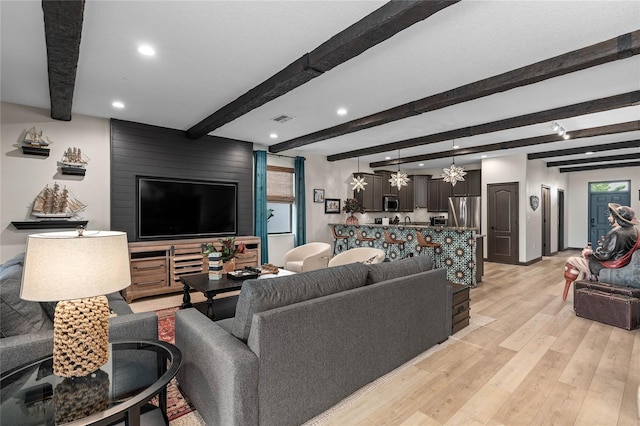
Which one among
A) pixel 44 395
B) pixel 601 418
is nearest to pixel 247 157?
pixel 44 395

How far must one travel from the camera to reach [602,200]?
984 cm

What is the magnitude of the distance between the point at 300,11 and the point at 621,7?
2.30 meters

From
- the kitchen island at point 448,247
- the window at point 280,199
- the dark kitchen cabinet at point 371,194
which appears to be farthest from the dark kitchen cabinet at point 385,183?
the window at point 280,199

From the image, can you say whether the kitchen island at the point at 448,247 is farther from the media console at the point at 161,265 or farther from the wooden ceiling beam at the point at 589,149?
the media console at the point at 161,265

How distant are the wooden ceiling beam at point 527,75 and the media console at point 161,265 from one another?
3602 millimetres

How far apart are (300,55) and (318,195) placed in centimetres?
524

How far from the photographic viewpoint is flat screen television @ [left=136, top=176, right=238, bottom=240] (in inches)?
212

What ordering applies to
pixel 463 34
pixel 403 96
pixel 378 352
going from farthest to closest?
1. pixel 403 96
2. pixel 463 34
3. pixel 378 352

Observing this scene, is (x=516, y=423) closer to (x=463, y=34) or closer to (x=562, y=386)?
(x=562, y=386)

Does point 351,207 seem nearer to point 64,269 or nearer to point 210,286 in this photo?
point 210,286

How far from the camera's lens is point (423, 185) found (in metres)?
10.5

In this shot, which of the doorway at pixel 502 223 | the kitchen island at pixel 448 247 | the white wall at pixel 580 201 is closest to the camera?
the kitchen island at pixel 448 247

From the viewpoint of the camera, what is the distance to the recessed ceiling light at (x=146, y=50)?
2.83m

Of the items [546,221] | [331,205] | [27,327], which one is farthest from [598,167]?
[27,327]
